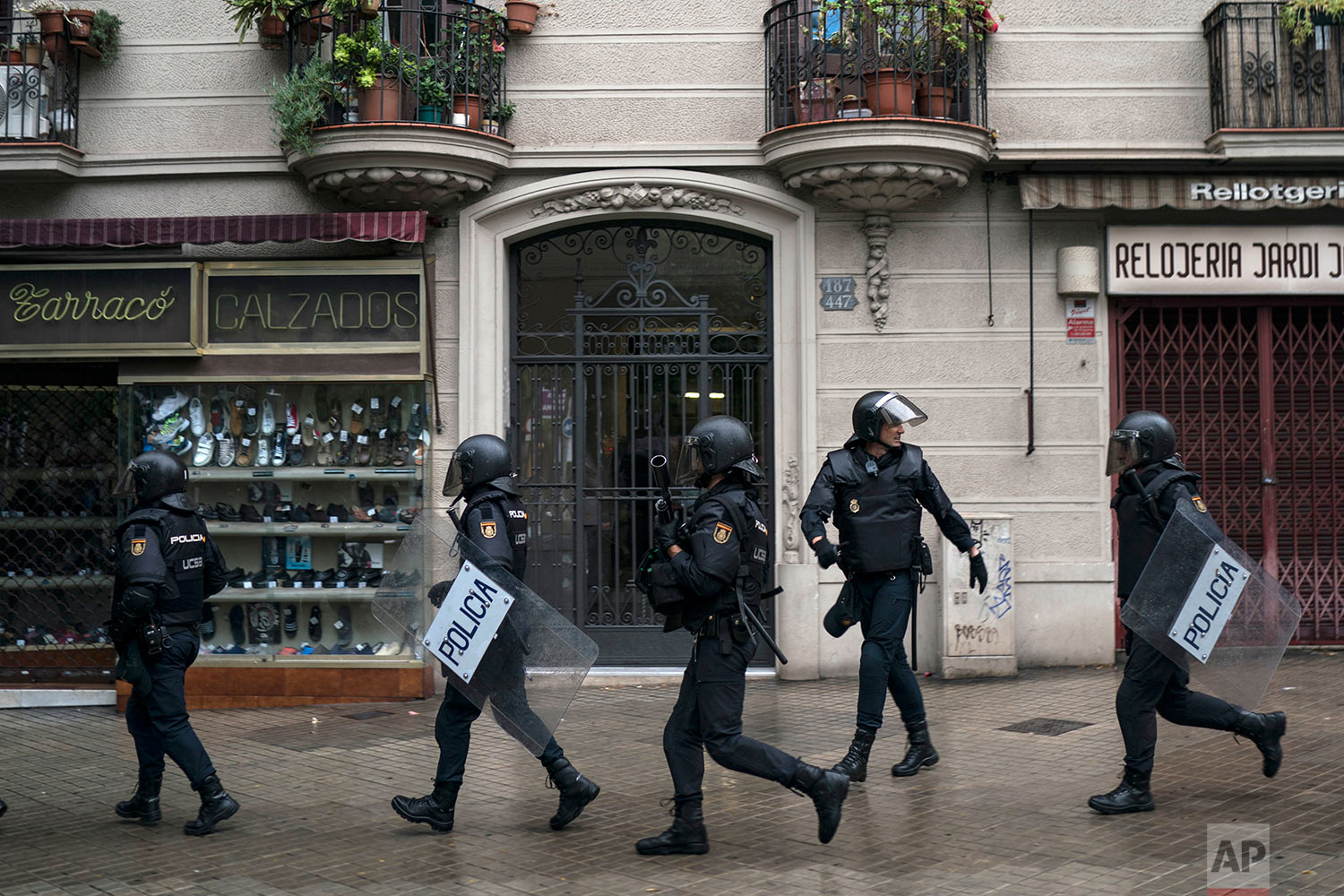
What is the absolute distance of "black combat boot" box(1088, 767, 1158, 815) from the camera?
19.1ft

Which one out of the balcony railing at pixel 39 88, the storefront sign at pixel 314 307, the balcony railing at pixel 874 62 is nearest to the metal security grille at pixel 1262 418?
the balcony railing at pixel 874 62

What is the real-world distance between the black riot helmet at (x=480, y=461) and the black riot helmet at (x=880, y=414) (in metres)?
1.92

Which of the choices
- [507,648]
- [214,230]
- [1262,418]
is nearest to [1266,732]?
[507,648]

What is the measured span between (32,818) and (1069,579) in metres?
7.38

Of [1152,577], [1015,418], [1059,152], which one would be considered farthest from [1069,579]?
[1152,577]

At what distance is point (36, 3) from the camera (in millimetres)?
10570

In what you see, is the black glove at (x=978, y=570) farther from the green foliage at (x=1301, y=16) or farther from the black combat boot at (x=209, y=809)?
the green foliage at (x=1301, y=16)

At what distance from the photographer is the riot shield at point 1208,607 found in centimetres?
583

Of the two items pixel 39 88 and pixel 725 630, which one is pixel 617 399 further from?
pixel 725 630

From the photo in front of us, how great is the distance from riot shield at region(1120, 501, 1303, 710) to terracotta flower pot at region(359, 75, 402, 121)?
21.8 ft

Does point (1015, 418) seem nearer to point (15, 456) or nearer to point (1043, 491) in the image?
point (1043, 491)

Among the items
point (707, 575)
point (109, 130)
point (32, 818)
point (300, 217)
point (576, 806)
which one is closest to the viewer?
point (707, 575)

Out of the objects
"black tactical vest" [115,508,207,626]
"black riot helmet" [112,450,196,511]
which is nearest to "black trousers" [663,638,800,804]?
"black tactical vest" [115,508,207,626]

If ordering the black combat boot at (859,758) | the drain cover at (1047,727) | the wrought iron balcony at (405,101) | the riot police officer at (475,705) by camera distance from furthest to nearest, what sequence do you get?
the wrought iron balcony at (405,101) < the drain cover at (1047,727) < the black combat boot at (859,758) < the riot police officer at (475,705)
